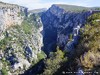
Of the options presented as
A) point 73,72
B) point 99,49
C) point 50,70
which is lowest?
point 50,70

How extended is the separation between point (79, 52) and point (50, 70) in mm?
25113

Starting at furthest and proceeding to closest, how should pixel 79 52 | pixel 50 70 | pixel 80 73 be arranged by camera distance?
pixel 50 70 < pixel 79 52 < pixel 80 73

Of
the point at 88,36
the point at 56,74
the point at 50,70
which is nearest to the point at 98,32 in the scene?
the point at 88,36

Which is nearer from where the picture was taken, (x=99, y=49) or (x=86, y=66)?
(x=86, y=66)

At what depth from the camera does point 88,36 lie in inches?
3273

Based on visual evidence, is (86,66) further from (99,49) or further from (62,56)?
(62,56)

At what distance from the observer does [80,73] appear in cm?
6312

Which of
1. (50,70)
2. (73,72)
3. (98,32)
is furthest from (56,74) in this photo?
(73,72)

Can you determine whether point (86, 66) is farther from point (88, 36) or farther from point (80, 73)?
point (88, 36)

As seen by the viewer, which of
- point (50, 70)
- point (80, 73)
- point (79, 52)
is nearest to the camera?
point (80, 73)

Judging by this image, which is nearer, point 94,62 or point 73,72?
point 94,62

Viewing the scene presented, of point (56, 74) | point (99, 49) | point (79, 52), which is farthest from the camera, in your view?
point (56, 74)

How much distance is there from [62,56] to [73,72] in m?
35.1

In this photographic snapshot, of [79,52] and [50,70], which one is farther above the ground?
[79,52]
